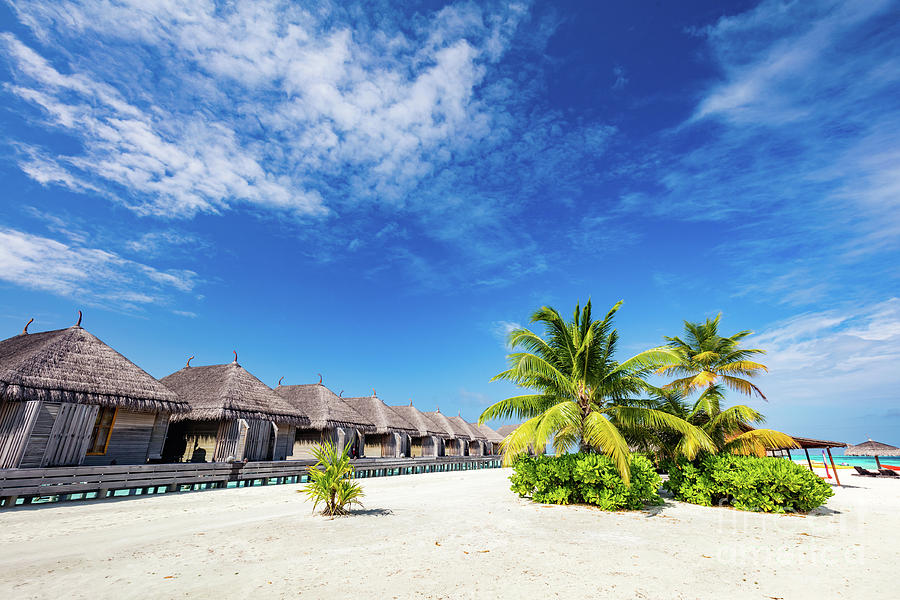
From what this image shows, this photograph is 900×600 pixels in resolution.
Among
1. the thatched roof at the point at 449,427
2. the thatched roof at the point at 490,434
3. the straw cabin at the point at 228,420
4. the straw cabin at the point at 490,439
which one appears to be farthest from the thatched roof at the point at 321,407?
the straw cabin at the point at 490,439

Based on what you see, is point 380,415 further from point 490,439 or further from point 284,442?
point 490,439

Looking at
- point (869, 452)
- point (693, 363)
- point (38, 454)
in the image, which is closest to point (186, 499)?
point (38, 454)

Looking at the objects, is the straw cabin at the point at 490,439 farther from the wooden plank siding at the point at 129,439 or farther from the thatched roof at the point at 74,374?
the thatched roof at the point at 74,374

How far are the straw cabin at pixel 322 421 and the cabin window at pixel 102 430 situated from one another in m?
9.36

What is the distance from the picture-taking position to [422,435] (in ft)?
110

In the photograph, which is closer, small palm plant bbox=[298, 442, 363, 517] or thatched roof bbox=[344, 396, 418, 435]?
small palm plant bbox=[298, 442, 363, 517]

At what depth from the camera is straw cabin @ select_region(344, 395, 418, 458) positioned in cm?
3014

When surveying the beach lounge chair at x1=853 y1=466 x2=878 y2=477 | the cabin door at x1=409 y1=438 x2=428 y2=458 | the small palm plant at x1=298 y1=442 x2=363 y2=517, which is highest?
the cabin door at x1=409 y1=438 x2=428 y2=458

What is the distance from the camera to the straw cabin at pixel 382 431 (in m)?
30.1

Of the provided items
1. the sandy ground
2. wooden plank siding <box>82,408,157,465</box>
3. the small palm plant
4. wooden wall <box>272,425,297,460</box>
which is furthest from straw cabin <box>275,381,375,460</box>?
the small palm plant

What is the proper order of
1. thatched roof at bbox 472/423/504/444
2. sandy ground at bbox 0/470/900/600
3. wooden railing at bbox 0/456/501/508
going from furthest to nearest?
thatched roof at bbox 472/423/504/444, wooden railing at bbox 0/456/501/508, sandy ground at bbox 0/470/900/600

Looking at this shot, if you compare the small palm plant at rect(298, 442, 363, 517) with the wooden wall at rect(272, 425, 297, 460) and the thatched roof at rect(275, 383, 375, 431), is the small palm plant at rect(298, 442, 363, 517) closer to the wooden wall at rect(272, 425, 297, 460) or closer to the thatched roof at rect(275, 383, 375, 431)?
the wooden wall at rect(272, 425, 297, 460)

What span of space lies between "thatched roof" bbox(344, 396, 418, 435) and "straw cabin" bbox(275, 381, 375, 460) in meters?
2.06

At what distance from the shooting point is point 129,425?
1432 cm
